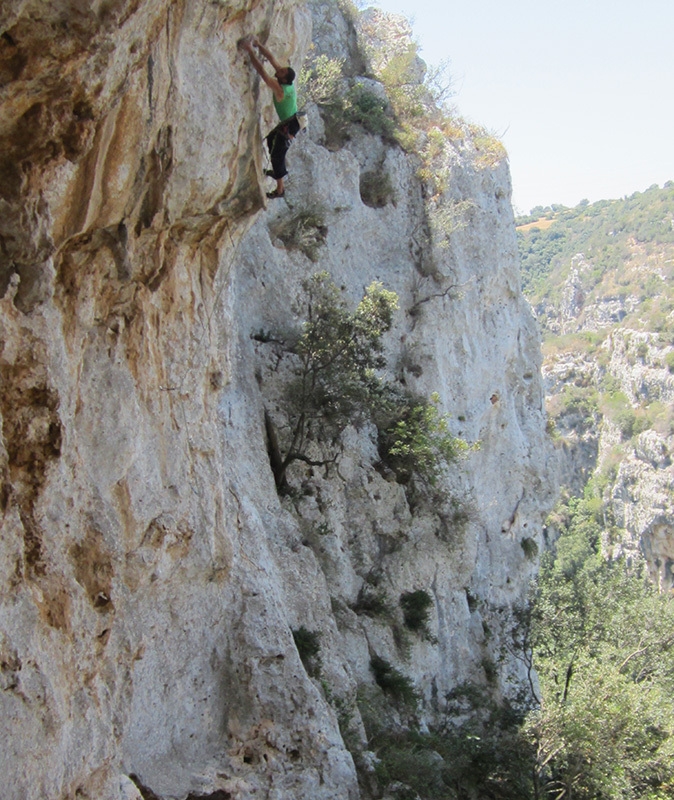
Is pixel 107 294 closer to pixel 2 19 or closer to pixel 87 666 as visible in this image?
pixel 2 19

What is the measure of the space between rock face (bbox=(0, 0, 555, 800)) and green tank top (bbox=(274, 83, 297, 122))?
0.20 meters

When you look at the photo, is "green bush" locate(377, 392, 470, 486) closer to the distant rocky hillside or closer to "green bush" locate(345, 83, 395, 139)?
"green bush" locate(345, 83, 395, 139)

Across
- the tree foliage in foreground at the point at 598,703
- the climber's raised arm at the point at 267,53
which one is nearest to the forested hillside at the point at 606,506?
the tree foliage in foreground at the point at 598,703

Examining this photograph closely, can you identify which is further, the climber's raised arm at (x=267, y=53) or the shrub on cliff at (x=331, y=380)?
the shrub on cliff at (x=331, y=380)

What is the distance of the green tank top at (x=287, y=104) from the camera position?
7763 mm

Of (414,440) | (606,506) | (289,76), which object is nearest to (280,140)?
(289,76)

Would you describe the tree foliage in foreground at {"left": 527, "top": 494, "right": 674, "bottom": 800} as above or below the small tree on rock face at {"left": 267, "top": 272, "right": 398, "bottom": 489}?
below

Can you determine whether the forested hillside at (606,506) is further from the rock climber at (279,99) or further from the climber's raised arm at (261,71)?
the climber's raised arm at (261,71)

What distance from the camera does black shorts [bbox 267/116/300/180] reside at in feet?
26.9

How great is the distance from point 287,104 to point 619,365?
227ft

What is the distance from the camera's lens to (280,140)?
8438 mm

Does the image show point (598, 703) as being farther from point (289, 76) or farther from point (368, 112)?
point (368, 112)

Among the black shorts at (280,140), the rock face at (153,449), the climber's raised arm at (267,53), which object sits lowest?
the rock face at (153,449)

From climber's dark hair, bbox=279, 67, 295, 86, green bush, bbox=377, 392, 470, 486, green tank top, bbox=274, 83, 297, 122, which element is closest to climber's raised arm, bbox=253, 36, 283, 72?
climber's dark hair, bbox=279, 67, 295, 86
